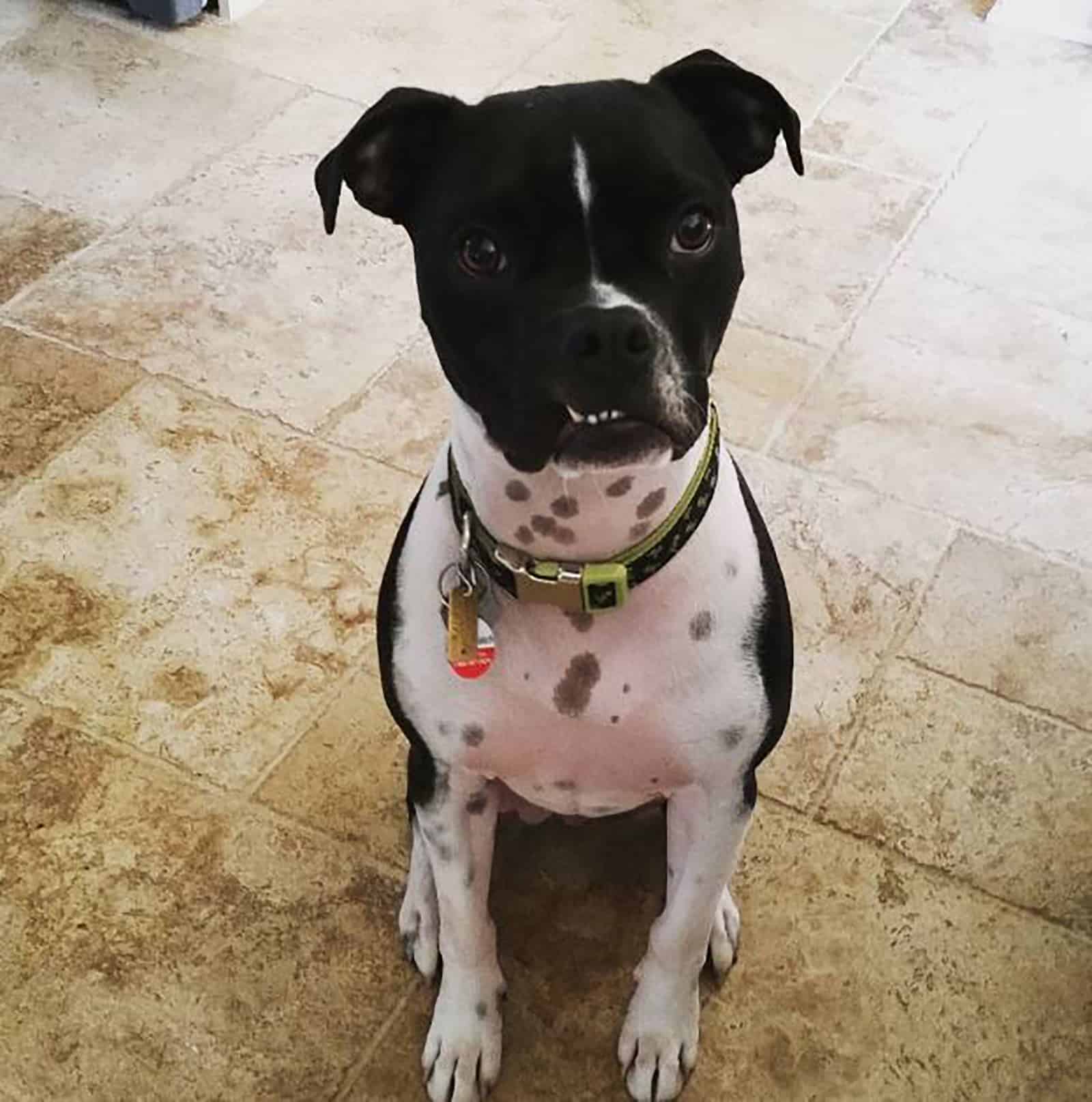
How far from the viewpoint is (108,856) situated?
2020mm

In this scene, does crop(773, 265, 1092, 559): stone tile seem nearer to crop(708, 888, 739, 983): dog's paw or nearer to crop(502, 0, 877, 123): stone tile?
crop(502, 0, 877, 123): stone tile

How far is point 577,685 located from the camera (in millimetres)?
1534

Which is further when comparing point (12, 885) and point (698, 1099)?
point (12, 885)

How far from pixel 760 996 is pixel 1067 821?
1.60ft

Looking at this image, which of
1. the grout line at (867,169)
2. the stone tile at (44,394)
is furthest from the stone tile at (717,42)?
the stone tile at (44,394)

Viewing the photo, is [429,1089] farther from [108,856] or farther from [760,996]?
[108,856]

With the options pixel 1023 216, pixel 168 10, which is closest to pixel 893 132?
pixel 1023 216

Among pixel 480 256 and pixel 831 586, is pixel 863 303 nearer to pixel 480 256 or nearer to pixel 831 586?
pixel 831 586

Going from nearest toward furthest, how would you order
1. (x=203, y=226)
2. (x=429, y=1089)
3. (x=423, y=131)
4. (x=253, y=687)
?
1. (x=423, y=131)
2. (x=429, y=1089)
3. (x=253, y=687)
4. (x=203, y=226)

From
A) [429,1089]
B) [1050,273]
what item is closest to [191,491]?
[429,1089]

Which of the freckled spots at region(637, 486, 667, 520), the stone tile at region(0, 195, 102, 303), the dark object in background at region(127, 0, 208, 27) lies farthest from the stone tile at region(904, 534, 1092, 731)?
the dark object in background at region(127, 0, 208, 27)

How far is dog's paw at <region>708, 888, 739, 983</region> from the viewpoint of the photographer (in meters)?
1.88

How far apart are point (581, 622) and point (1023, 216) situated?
2044 mm

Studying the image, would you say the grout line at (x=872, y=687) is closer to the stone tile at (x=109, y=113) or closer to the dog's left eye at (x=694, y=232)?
the dog's left eye at (x=694, y=232)
